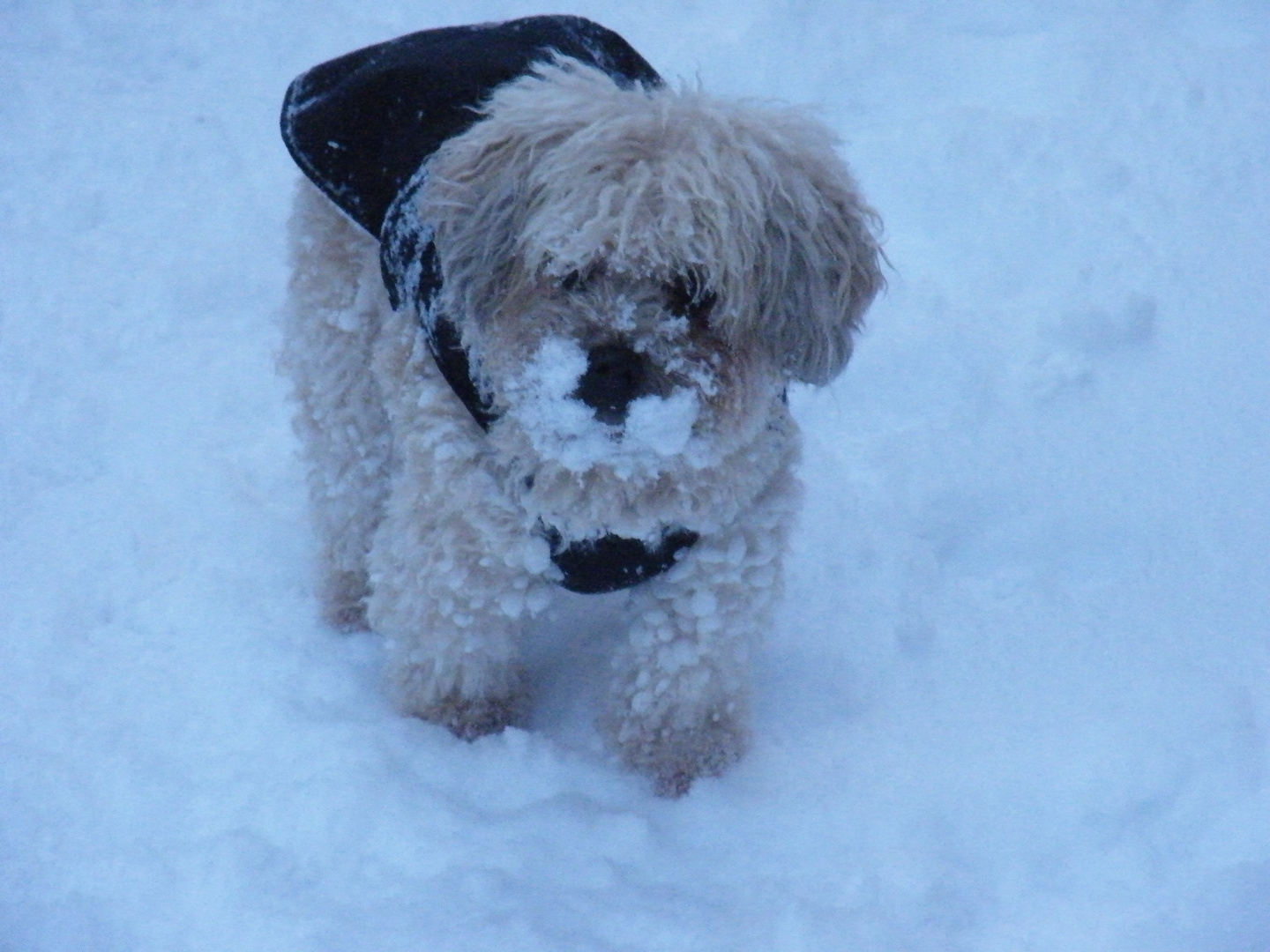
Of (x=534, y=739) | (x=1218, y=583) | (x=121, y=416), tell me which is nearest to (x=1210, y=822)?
(x=1218, y=583)

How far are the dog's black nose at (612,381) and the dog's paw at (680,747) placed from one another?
1.23 m

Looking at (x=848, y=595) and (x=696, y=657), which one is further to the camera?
(x=848, y=595)

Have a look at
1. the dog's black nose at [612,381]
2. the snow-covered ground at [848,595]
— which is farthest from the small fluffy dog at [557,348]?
the snow-covered ground at [848,595]

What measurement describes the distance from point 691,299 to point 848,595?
1614mm

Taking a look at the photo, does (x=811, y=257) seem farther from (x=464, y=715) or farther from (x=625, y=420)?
(x=464, y=715)

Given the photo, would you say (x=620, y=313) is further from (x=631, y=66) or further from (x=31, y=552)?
(x=31, y=552)

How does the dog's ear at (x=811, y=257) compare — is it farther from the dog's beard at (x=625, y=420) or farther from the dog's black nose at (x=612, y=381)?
the dog's black nose at (x=612, y=381)

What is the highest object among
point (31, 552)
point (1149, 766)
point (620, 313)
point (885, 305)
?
point (620, 313)

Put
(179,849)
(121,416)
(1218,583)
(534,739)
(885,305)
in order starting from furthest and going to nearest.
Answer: (885,305), (121,416), (1218,583), (534,739), (179,849)

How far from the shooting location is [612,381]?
7.36 feet

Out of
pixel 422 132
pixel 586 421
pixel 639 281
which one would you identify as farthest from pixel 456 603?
pixel 422 132

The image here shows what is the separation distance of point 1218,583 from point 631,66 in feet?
8.23

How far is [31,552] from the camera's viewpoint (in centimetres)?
361

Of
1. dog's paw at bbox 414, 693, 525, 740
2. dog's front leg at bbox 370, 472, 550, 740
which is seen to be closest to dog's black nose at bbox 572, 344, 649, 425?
dog's front leg at bbox 370, 472, 550, 740
